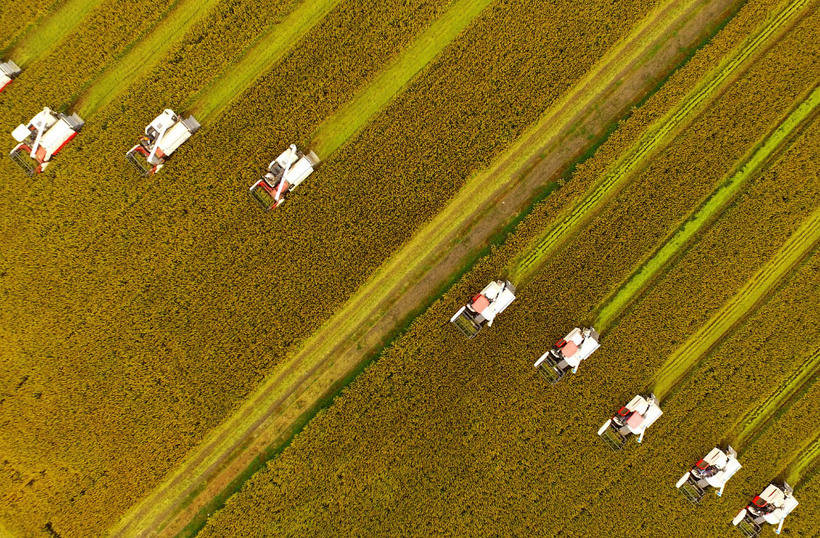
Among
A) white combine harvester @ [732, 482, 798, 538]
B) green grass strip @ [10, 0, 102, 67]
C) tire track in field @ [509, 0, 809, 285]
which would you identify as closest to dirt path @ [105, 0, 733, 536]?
tire track in field @ [509, 0, 809, 285]

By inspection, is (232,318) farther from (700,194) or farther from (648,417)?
(700,194)

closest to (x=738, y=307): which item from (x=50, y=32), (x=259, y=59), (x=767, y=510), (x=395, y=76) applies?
(x=767, y=510)

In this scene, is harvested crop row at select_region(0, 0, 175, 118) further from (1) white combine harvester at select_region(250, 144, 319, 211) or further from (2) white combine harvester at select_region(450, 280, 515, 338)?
(2) white combine harvester at select_region(450, 280, 515, 338)

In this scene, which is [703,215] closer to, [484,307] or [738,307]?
[738,307]

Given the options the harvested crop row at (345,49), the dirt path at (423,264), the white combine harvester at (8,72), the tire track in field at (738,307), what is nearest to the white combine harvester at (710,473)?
the tire track in field at (738,307)

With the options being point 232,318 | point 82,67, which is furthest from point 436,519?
point 82,67

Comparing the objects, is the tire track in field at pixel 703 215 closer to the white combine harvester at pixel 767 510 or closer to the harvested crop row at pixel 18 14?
the white combine harvester at pixel 767 510
